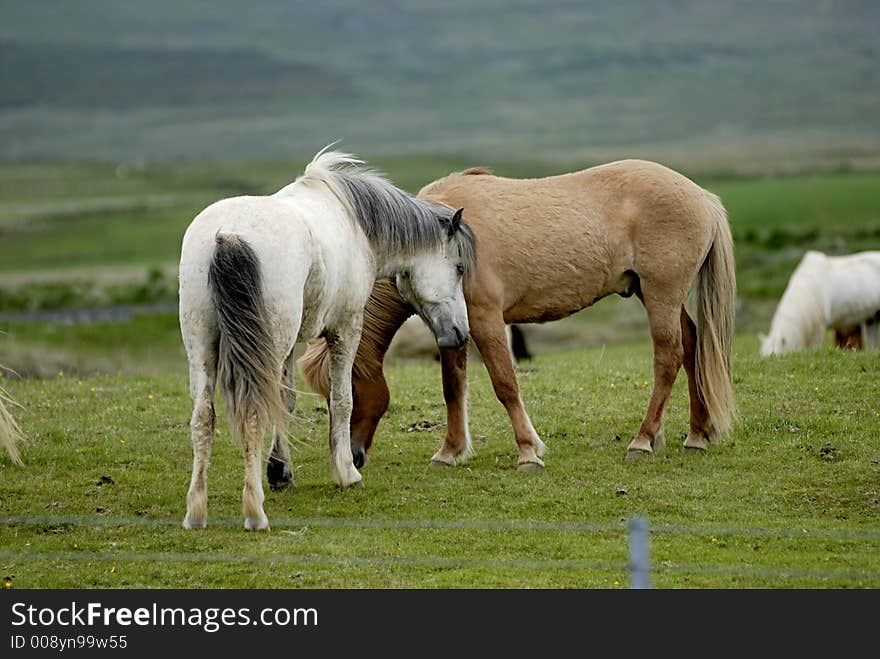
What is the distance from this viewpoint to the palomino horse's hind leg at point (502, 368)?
9.70 meters

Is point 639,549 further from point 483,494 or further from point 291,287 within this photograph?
point 483,494

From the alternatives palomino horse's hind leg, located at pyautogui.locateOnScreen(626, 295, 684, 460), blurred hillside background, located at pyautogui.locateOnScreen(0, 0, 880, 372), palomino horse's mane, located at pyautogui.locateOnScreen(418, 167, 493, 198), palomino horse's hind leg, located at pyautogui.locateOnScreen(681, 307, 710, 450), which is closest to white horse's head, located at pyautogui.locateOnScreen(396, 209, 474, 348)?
palomino horse's mane, located at pyautogui.locateOnScreen(418, 167, 493, 198)

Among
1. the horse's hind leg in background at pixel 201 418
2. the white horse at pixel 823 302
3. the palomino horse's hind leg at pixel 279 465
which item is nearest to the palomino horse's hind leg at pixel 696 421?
the palomino horse's hind leg at pixel 279 465

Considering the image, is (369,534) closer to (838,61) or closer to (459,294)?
(459,294)

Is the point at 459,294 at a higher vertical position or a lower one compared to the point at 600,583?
higher

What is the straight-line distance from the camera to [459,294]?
9.55 metres

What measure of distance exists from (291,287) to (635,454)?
359cm

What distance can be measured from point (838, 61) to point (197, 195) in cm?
11446

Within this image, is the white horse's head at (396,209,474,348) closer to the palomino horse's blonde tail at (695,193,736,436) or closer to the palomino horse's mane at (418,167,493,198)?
the palomino horse's mane at (418,167,493,198)

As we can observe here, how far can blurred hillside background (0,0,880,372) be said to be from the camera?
118ft

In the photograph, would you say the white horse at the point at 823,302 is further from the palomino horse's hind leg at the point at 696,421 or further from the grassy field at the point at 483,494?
the palomino horse's hind leg at the point at 696,421

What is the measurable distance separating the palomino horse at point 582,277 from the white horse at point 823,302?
7.83 m
